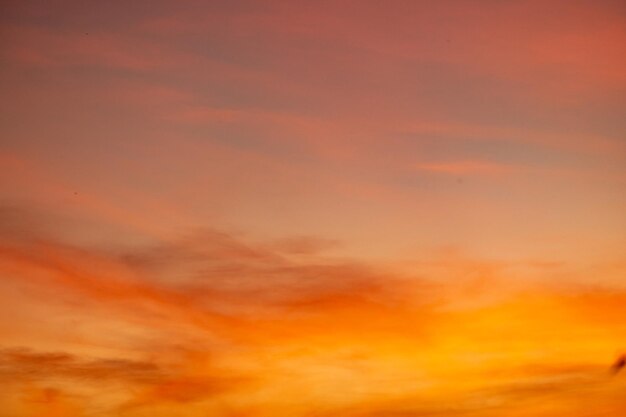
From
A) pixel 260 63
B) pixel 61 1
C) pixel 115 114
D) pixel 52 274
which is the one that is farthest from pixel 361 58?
pixel 52 274

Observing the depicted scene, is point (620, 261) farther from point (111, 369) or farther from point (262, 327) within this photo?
point (111, 369)

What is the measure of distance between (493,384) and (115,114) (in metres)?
2.10

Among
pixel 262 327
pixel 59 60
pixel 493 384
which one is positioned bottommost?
pixel 493 384

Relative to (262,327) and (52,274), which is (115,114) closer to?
(52,274)

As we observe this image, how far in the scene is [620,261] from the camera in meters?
4.14

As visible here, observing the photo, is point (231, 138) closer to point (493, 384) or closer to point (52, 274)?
point (52, 274)

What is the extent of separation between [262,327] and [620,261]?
1631mm

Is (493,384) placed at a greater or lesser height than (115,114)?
lesser

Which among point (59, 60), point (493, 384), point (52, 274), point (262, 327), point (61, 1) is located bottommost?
point (493, 384)

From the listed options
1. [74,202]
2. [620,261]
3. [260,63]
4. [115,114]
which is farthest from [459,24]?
[74,202]

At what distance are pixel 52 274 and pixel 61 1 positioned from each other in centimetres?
128

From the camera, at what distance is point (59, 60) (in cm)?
427

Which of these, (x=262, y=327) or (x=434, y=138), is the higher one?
(x=434, y=138)

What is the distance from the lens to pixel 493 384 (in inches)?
161
